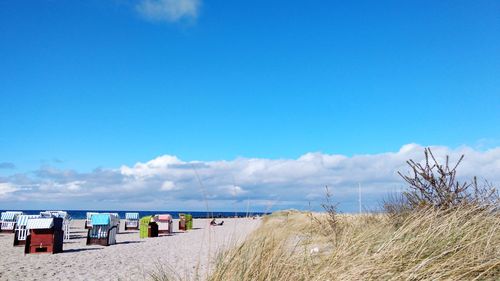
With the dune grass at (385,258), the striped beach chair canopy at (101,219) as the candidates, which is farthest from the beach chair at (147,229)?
the dune grass at (385,258)

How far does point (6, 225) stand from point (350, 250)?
20386 mm

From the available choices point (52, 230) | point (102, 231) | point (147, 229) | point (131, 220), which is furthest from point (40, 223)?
point (131, 220)

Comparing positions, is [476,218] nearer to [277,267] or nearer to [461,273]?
[461,273]

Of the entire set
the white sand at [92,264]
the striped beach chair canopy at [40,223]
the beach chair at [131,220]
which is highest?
the beach chair at [131,220]

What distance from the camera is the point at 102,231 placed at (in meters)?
14.5

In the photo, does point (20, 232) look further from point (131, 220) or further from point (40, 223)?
point (131, 220)

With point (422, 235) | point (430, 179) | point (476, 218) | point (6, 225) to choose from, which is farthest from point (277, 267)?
point (6, 225)

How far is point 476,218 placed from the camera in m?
3.81

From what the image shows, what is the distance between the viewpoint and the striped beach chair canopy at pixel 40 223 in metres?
11.4

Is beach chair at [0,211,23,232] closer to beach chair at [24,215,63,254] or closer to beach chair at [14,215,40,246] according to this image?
beach chair at [14,215,40,246]

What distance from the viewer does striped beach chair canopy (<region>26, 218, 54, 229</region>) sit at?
1135 centimetres

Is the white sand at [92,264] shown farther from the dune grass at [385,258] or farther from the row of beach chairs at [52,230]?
the dune grass at [385,258]

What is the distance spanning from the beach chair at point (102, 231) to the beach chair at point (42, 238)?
8.54ft

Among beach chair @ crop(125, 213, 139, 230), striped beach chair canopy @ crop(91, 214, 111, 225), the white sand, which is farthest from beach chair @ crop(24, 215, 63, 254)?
beach chair @ crop(125, 213, 139, 230)
